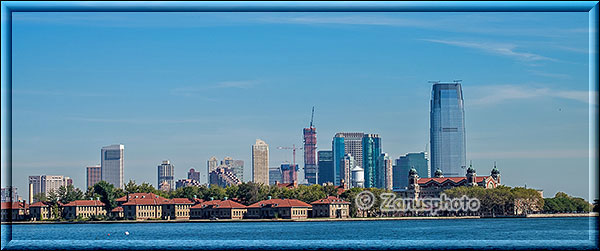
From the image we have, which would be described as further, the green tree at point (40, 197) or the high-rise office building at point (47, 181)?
the high-rise office building at point (47, 181)

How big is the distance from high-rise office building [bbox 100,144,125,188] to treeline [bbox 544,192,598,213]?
66754mm

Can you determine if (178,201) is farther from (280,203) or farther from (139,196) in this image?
(280,203)

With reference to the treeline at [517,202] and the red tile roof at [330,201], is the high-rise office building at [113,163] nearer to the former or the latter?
the red tile roof at [330,201]

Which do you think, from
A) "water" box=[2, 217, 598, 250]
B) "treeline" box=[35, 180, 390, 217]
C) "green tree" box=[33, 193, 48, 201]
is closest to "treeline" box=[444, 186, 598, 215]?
"treeline" box=[35, 180, 390, 217]

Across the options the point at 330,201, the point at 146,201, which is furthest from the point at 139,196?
the point at 330,201

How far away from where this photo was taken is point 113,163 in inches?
6826

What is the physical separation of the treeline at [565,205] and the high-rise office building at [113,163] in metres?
66.8

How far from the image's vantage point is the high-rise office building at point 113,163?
14762 cm

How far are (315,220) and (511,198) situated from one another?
1993cm

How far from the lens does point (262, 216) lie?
9406 cm

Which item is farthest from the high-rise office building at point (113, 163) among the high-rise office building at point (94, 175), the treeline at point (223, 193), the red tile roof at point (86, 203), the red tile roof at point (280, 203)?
the red tile roof at point (280, 203)

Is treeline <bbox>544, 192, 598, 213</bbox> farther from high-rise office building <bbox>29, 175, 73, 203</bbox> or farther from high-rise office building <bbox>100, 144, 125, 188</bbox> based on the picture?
high-rise office building <bbox>100, 144, 125, 188</bbox>

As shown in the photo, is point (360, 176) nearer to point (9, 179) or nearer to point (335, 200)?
point (335, 200)

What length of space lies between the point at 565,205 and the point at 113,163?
92.6m
